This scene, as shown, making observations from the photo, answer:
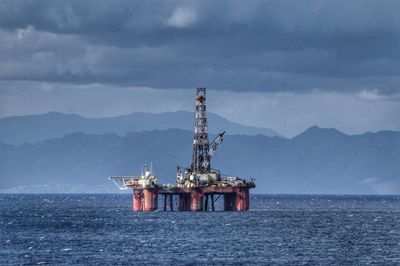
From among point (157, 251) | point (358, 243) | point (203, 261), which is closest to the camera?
point (203, 261)

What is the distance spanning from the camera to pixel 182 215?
198 m

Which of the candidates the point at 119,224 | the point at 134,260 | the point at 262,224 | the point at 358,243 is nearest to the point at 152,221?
the point at 119,224

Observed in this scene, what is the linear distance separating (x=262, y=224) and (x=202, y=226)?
14453mm

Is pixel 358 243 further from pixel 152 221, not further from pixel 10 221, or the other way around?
pixel 10 221

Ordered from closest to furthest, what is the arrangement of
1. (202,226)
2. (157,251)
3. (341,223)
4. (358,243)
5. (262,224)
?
(157,251) → (358,243) → (202,226) → (262,224) → (341,223)

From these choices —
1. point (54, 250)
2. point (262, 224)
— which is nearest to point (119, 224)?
point (262, 224)

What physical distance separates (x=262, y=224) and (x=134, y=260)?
2638 inches

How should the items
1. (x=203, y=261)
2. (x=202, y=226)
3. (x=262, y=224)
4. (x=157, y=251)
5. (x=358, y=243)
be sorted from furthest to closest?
(x=262, y=224), (x=202, y=226), (x=358, y=243), (x=157, y=251), (x=203, y=261)

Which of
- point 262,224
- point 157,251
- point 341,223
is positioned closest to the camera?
point 157,251

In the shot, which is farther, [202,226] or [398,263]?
[202,226]

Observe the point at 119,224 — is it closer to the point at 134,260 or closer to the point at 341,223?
the point at 341,223

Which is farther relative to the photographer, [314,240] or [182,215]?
[182,215]

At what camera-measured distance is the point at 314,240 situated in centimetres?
14488

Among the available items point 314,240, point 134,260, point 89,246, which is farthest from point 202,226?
point 134,260
